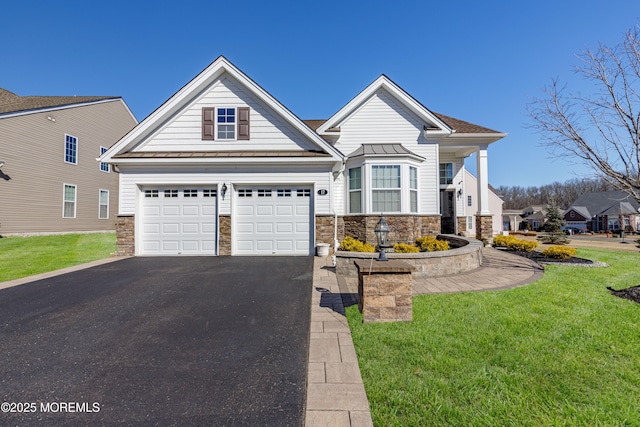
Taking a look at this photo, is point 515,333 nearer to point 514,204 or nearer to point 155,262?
point 155,262

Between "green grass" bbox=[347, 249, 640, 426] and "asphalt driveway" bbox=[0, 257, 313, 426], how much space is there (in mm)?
951

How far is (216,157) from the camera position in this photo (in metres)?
9.55

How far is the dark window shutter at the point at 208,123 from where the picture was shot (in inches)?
406

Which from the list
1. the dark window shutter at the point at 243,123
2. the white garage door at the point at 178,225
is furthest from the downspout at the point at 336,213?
the white garage door at the point at 178,225

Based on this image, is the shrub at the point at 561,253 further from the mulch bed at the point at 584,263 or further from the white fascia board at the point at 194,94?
the white fascia board at the point at 194,94

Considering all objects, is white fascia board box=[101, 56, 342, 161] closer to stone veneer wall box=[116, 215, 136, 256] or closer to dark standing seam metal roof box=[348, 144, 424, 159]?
dark standing seam metal roof box=[348, 144, 424, 159]

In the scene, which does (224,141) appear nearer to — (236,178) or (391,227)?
(236,178)

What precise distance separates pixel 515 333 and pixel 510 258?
7.32 m

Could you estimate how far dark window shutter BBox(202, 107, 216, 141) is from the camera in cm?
1032

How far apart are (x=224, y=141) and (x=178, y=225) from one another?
3.53m

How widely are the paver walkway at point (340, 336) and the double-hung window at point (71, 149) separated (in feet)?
58.9

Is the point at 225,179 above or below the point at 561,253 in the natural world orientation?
above

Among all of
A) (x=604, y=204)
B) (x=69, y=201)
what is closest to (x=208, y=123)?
(x=69, y=201)

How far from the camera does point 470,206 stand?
20656mm
